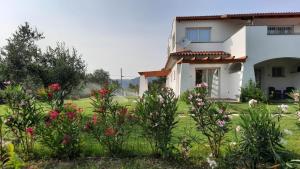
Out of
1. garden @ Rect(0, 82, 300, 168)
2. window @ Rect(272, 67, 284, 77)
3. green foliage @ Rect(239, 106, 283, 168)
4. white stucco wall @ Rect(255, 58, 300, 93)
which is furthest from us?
window @ Rect(272, 67, 284, 77)

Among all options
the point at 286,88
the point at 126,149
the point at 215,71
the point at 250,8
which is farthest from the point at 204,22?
→ the point at 126,149

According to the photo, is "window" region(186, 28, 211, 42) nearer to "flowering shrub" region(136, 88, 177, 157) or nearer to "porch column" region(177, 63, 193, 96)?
"porch column" region(177, 63, 193, 96)

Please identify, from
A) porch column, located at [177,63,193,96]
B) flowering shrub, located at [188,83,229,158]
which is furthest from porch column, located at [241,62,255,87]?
flowering shrub, located at [188,83,229,158]

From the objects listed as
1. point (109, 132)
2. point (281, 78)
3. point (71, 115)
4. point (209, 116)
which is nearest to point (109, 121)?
point (109, 132)

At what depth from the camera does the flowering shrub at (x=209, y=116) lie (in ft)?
20.6

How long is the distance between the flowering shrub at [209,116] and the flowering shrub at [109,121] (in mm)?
1461

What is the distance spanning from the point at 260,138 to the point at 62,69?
12945mm

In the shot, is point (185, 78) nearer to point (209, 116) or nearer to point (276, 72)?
point (276, 72)

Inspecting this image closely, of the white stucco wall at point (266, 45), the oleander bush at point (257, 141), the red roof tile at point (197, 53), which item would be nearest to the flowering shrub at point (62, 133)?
the oleander bush at point (257, 141)

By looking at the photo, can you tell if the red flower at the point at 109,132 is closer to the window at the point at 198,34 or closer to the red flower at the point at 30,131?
the red flower at the point at 30,131

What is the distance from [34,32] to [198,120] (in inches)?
602

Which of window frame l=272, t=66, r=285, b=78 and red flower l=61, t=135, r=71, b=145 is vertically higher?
window frame l=272, t=66, r=285, b=78

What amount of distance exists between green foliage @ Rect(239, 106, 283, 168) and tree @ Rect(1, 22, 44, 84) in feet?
44.6

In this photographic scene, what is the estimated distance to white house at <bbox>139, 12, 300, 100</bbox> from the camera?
73.6 feet
